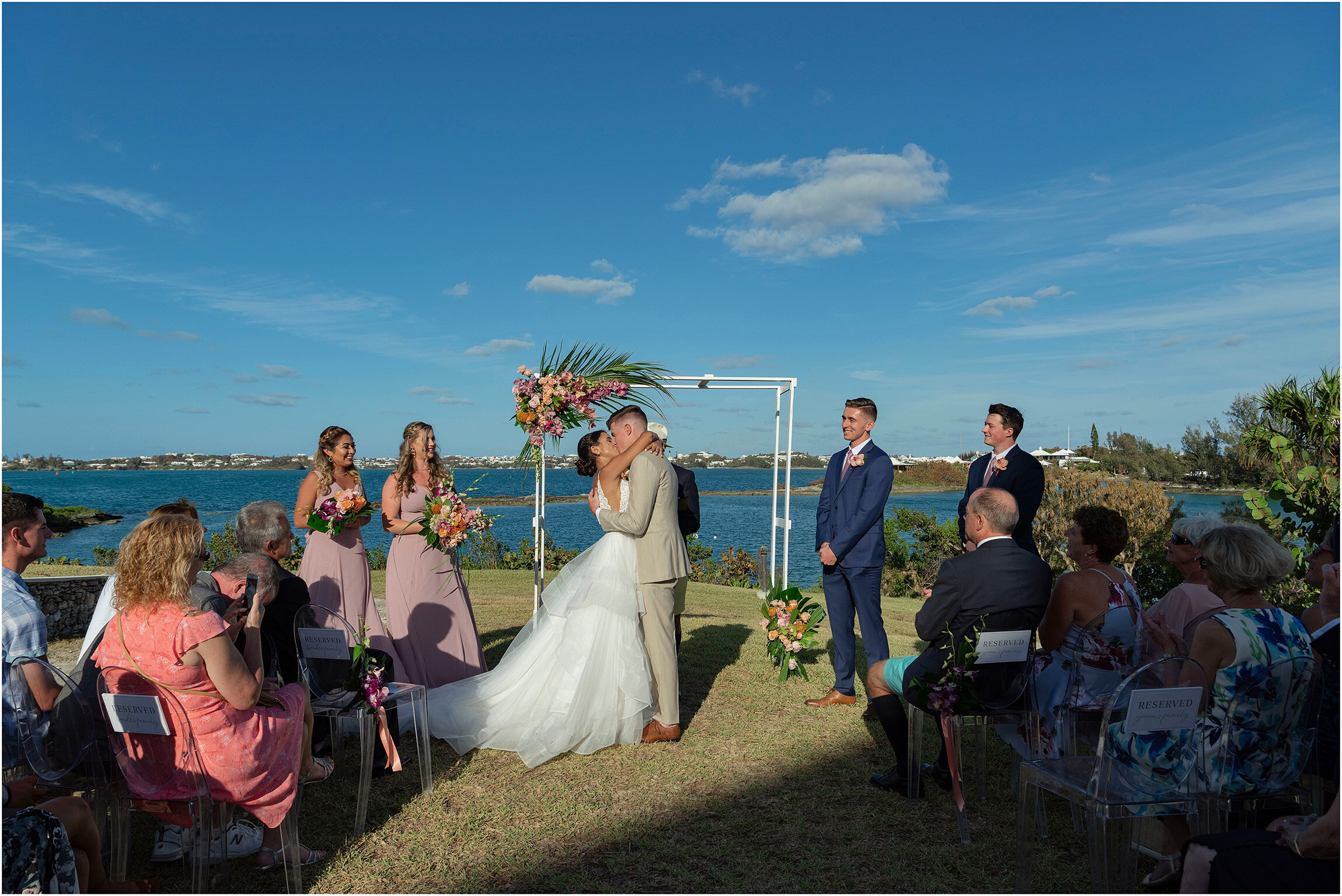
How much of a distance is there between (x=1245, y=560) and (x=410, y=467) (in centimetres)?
487

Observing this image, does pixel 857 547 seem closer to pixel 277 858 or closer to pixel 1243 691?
pixel 1243 691

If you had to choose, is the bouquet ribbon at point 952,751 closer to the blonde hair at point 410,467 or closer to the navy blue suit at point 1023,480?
the navy blue suit at point 1023,480

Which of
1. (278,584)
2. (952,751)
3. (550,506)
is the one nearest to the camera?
(952,751)

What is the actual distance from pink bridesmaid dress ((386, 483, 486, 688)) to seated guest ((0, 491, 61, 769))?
240 cm

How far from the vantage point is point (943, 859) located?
343cm

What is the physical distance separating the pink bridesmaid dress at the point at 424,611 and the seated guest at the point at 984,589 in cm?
324

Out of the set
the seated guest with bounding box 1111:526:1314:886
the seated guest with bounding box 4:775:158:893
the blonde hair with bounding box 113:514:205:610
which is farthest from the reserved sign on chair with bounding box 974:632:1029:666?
the seated guest with bounding box 4:775:158:893

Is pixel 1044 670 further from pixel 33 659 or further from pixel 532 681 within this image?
pixel 33 659

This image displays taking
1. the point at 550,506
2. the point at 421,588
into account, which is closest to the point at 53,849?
the point at 421,588

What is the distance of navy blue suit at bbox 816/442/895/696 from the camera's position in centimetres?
555

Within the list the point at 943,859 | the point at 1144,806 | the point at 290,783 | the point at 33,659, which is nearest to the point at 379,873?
the point at 290,783

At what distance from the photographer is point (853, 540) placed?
18.3ft

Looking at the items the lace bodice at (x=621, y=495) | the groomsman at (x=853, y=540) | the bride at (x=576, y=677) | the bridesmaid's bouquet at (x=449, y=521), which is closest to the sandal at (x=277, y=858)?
the bride at (x=576, y=677)

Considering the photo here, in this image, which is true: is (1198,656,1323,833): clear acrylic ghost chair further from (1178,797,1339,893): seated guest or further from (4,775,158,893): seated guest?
(4,775,158,893): seated guest
